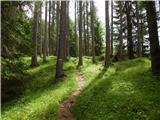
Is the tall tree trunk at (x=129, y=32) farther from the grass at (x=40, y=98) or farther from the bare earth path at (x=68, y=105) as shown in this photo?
the bare earth path at (x=68, y=105)

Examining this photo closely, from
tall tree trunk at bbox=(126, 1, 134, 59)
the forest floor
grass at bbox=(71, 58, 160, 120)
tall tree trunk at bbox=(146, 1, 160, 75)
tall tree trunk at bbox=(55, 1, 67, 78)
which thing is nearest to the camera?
grass at bbox=(71, 58, 160, 120)

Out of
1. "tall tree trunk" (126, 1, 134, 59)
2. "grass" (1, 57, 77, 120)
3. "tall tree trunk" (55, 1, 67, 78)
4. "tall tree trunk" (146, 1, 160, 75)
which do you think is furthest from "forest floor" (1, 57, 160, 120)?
"tall tree trunk" (126, 1, 134, 59)

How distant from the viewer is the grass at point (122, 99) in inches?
549

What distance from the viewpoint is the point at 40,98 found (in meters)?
18.9

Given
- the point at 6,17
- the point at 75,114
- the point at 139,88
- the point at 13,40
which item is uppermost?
the point at 6,17

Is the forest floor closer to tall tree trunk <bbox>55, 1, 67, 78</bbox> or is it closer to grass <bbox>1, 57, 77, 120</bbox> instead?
grass <bbox>1, 57, 77, 120</bbox>

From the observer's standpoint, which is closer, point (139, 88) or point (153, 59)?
point (139, 88)

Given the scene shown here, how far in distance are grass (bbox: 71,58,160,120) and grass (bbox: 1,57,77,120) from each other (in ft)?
4.81

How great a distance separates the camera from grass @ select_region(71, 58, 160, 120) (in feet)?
45.7

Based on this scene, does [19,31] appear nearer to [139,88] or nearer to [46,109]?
[46,109]

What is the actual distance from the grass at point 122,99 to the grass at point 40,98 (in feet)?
4.81

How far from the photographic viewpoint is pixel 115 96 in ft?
54.3

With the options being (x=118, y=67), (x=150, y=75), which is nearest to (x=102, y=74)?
(x=118, y=67)

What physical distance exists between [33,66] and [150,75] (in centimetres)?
1562
